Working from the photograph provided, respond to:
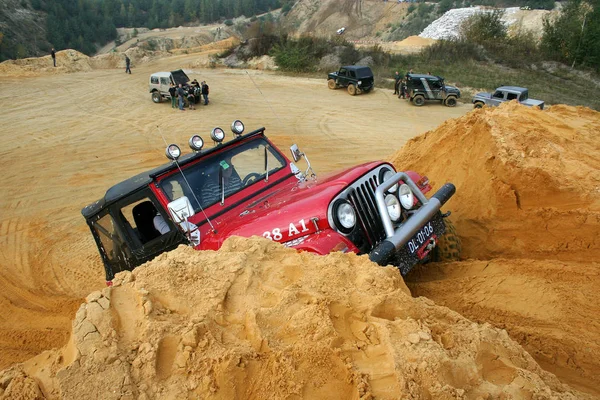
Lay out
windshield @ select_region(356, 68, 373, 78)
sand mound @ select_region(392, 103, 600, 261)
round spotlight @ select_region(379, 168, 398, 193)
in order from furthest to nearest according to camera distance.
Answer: windshield @ select_region(356, 68, 373, 78) < sand mound @ select_region(392, 103, 600, 261) < round spotlight @ select_region(379, 168, 398, 193)

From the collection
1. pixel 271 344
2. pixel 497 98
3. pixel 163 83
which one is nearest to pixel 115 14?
pixel 163 83

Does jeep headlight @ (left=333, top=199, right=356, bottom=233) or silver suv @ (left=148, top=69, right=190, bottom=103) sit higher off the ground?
jeep headlight @ (left=333, top=199, right=356, bottom=233)

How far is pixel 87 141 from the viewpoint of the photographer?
16.8 metres

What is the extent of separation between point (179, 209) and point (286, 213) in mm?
1132

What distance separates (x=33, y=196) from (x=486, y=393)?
12.3 meters

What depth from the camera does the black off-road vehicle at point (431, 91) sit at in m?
21.5

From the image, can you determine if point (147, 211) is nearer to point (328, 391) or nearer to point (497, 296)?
point (328, 391)

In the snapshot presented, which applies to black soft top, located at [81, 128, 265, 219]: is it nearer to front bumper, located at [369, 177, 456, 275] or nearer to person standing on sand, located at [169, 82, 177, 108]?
front bumper, located at [369, 177, 456, 275]

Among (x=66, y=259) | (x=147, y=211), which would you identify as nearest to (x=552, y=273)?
(x=147, y=211)

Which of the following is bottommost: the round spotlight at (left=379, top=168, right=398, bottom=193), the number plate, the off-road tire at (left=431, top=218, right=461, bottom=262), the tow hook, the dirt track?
the dirt track

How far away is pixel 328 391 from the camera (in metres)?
2.51

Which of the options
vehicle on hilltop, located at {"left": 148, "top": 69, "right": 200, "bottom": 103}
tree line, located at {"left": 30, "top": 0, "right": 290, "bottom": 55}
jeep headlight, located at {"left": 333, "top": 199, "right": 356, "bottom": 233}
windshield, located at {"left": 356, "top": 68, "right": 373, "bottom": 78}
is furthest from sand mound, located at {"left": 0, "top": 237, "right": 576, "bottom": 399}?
tree line, located at {"left": 30, "top": 0, "right": 290, "bottom": 55}

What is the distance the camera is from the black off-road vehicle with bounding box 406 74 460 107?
2148 cm

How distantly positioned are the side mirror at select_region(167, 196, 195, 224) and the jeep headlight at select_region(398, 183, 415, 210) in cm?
218
